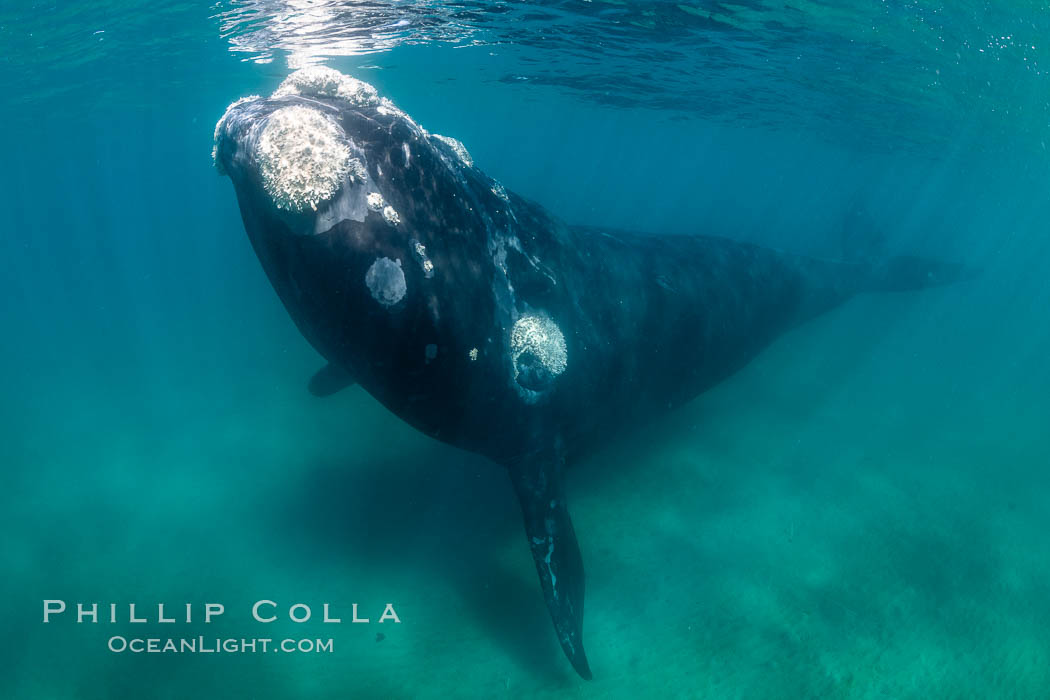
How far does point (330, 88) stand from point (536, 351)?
3221 millimetres

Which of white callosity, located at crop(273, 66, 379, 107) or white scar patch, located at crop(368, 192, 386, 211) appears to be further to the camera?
white callosity, located at crop(273, 66, 379, 107)

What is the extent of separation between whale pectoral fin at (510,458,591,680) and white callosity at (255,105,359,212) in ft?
13.7

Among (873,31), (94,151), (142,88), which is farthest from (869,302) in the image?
(94,151)

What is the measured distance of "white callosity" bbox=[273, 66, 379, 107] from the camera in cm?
473

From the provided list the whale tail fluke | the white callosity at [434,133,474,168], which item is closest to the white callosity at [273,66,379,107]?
the white callosity at [434,133,474,168]

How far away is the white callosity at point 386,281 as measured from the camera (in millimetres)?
4431

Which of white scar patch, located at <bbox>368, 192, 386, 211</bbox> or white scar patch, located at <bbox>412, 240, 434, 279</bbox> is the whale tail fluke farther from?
white scar patch, located at <bbox>368, 192, 386, 211</bbox>

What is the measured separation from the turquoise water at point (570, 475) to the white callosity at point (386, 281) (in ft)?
16.7

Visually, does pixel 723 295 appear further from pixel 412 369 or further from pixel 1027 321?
pixel 1027 321

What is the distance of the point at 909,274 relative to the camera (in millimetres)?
18297

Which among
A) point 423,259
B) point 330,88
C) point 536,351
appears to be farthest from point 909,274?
point 330,88

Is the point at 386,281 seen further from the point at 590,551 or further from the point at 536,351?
the point at 590,551

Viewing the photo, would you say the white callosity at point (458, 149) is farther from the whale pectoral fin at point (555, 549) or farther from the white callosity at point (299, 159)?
the whale pectoral fin at point (555, 549)

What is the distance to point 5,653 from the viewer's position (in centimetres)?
774
